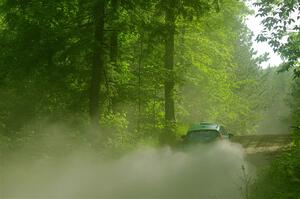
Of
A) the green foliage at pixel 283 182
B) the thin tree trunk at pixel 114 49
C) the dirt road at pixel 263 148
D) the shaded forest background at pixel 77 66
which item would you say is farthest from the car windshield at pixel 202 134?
the green foliage at pixel 283 182

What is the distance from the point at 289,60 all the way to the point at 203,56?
13.4 meters

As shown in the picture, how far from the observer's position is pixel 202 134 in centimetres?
1962

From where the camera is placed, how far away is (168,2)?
19.0 metres

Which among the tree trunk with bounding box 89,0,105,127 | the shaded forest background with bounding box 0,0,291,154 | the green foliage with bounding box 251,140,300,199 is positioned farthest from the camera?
the tree trunk with bounding box 89,0,105,127

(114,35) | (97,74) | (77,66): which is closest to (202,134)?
(97,74)

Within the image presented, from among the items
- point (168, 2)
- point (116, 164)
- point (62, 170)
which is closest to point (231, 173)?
point (116, 164)

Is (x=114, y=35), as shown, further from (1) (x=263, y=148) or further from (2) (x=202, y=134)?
(1) (x=263, y=148)

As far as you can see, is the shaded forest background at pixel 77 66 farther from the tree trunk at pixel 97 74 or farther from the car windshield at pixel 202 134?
the car windshield at pixel 202 134

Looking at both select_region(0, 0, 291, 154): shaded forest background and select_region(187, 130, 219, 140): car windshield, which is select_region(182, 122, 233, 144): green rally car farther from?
select_region(0, 0, 291, 154): shaded forest background

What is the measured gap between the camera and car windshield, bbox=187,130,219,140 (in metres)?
19.5

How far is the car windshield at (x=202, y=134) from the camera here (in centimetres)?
1952

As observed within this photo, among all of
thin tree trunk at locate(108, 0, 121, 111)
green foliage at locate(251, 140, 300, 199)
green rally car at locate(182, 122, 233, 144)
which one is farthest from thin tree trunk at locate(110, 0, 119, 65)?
green foliage at locate(251, 140, 300, 199)

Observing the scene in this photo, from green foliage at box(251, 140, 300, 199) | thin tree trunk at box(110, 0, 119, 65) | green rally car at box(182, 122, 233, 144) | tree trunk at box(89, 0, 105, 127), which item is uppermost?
thin tree trunk at box(110, 0, 119, 65)

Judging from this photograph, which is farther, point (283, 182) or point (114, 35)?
point (114, 35)
